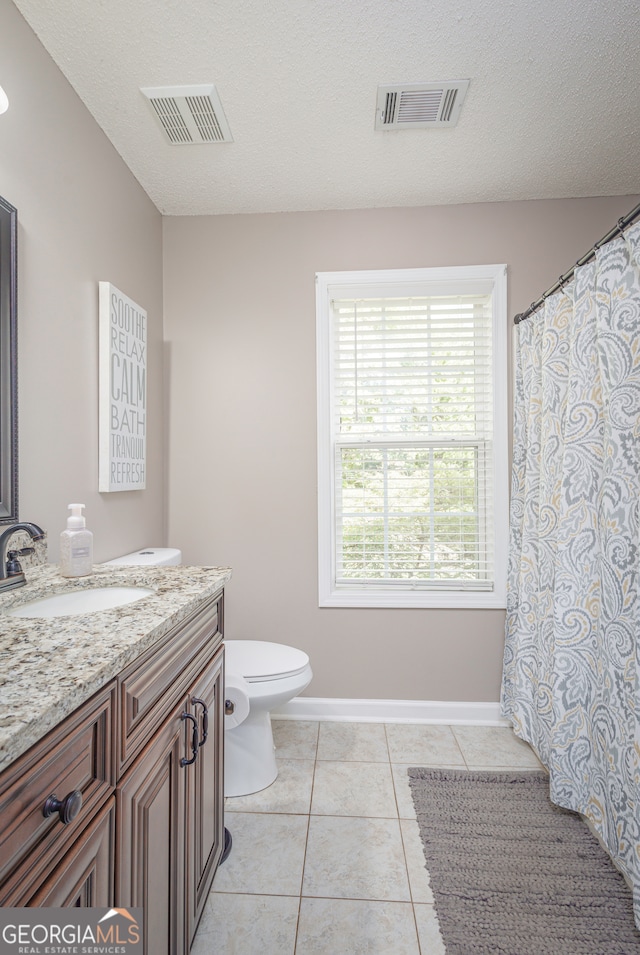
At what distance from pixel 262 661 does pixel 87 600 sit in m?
0.83

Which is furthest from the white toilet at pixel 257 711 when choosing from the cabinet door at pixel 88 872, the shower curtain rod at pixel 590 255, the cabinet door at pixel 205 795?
the shower curtain rod at pixel 590 255

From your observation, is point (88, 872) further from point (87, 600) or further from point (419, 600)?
point (419, 600)

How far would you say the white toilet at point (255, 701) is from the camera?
70.8 inches

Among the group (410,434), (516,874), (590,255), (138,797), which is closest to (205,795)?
(138,797)

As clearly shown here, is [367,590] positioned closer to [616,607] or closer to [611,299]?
[616,607]

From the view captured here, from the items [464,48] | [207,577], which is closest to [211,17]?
[464,48]

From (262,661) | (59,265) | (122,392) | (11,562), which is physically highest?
(59,265)

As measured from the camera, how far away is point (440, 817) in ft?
5.67

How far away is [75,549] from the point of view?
4.44 ft

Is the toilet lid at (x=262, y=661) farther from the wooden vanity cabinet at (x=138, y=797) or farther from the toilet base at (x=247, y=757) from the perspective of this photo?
the wooden vanity cabinet at (x=138, y=797)

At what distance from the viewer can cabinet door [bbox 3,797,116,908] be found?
0.58 metres

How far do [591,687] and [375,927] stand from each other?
95cm

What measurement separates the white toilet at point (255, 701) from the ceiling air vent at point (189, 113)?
161 cm

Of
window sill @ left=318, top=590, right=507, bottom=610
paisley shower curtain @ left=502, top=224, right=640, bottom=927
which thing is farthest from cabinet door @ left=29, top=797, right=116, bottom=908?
window sill @ left=318, top=590, right=507, bottom=610
